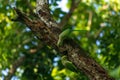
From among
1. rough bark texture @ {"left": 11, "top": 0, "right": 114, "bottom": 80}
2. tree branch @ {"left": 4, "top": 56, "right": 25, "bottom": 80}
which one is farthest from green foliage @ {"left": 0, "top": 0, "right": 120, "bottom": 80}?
rough bark texture @ {"left": 11, "top": 0, "right": 114, "bottom": 80}

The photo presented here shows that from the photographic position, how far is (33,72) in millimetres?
7703

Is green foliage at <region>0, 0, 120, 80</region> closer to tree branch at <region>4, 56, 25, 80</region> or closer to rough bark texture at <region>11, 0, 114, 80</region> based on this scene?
tree branch at <region>4, 56, 25, 80</region>

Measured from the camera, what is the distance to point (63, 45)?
434 cm

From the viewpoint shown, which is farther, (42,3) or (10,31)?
(10,31)

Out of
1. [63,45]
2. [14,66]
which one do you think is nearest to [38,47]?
[14,66]

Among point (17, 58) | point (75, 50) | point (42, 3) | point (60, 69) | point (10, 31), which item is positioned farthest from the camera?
point (10, 31)

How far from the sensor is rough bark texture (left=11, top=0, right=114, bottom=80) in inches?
161

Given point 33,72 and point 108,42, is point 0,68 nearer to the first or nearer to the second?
point 33,72

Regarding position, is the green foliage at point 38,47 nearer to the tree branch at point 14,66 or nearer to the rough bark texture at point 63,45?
the tree branch at point 14,66

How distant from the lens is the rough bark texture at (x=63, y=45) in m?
4.09

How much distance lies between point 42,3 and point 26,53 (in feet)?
12.7

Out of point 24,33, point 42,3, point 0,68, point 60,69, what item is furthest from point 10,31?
point 42,3

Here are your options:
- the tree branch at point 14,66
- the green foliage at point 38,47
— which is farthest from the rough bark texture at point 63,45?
the tree branch at point 14,66

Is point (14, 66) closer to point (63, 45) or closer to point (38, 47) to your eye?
point (38, 47)
